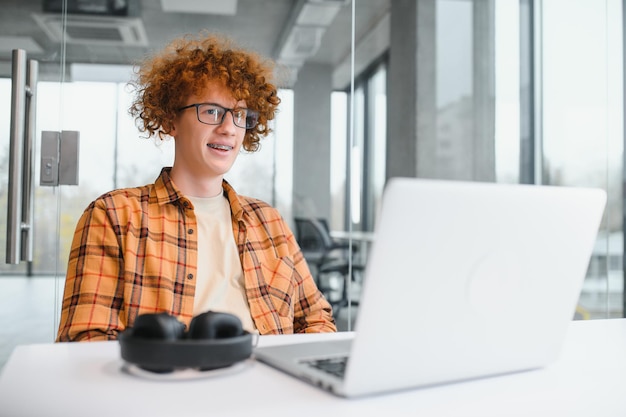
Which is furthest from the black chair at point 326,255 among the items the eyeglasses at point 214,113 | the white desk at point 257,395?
the white desk at point 257,395

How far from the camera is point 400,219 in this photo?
2.19 ft

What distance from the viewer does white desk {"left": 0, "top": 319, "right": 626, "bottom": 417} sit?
0.69 m

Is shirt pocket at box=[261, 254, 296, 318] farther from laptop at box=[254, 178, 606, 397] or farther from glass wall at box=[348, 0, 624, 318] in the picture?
glass wall at box=[348, 0, 624, 318]

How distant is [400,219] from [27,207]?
2089mm

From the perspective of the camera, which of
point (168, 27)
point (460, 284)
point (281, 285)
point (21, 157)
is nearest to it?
point (460, 284)

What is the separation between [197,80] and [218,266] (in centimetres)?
50

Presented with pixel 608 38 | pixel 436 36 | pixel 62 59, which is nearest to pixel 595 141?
pixel 608 38

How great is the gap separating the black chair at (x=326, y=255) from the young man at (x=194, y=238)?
3.83 ft

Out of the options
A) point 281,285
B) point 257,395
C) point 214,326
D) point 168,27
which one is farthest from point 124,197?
point 168,27

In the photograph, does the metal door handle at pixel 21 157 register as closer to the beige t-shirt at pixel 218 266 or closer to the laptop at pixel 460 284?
the beige t-shirt at pixel 218 266

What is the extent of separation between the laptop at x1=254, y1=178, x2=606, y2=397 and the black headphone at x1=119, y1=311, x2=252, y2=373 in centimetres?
8

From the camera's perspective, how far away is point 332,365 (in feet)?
2.74

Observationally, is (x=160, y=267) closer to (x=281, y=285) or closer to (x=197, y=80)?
(x=281, y=285)

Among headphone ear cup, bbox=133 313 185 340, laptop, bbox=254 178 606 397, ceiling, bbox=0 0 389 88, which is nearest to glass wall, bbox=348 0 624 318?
ceiling, bbox=0 0 389 88
